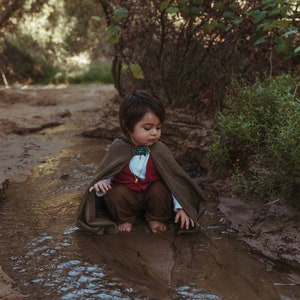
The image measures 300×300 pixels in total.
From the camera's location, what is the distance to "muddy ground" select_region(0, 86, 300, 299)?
104 inches

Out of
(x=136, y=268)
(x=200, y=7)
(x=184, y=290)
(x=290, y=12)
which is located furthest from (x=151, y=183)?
(x=290, y=12)

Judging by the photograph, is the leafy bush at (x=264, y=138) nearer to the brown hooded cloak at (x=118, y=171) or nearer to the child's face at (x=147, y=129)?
the brown hooded cloak at (x=118, y=171)

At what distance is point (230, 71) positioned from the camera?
5.00 m

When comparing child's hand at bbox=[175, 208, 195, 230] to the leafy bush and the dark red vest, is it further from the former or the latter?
the leafy bush

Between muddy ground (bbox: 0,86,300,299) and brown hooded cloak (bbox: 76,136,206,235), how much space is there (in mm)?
122

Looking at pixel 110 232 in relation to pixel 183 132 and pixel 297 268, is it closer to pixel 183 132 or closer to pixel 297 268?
pixel 297 268

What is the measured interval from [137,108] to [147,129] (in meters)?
0.17

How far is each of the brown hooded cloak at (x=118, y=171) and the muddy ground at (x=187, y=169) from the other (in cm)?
12

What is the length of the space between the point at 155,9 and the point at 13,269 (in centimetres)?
371

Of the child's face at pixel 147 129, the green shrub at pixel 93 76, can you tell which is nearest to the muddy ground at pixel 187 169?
the child's face at pixel 147 129

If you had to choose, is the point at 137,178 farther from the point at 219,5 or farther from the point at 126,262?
the point at 219,5

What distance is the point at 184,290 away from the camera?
2.25 m

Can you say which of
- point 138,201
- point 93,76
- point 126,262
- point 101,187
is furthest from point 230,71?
point 93,76

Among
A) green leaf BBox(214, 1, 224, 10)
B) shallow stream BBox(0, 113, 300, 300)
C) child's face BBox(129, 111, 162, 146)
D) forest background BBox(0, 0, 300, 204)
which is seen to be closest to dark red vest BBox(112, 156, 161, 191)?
child's face BBox(129, 111, 162, 146)
